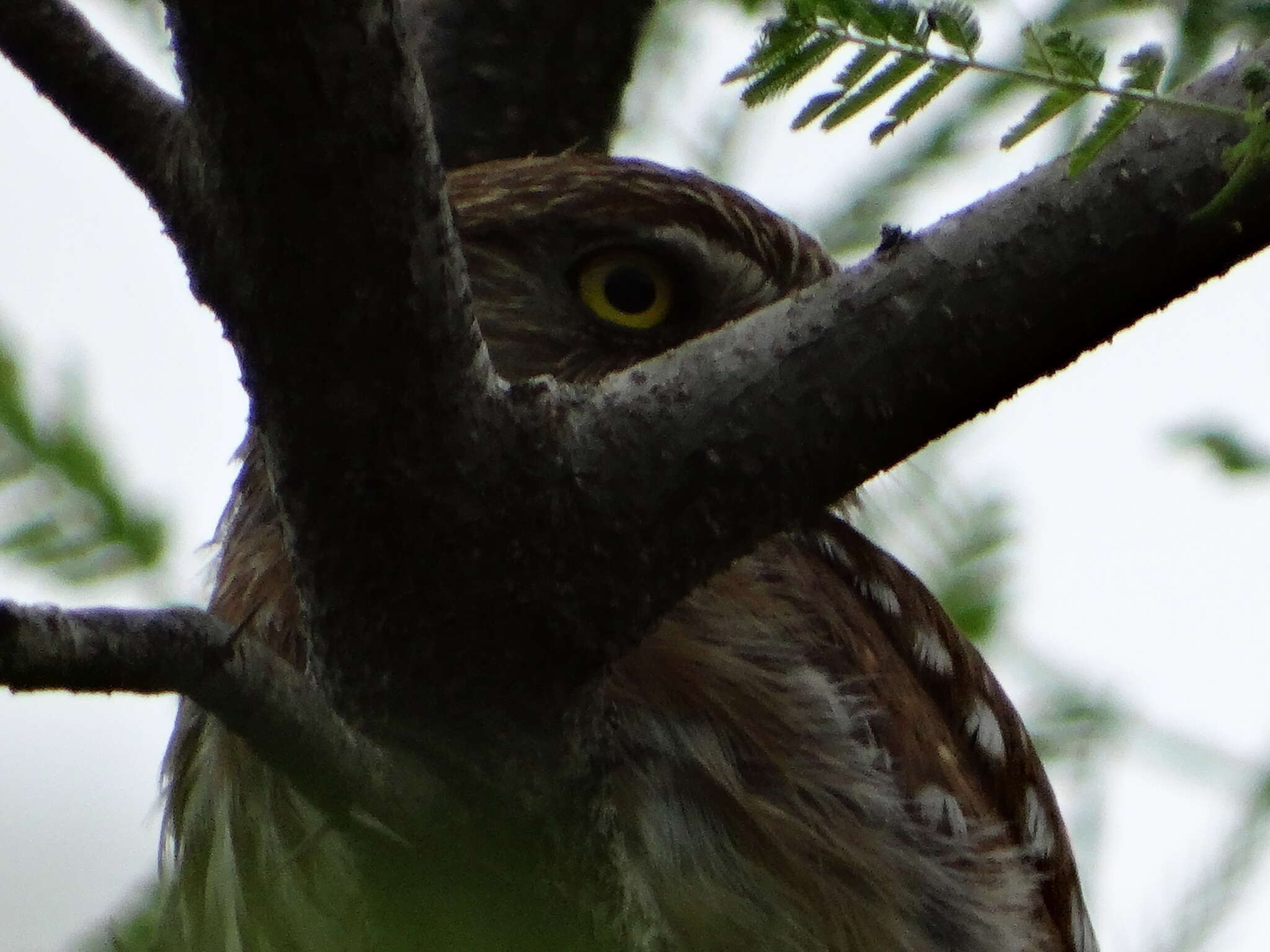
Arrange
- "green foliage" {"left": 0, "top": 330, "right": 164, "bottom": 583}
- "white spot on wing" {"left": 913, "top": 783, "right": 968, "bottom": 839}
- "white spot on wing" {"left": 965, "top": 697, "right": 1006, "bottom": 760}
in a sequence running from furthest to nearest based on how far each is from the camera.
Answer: "white spot on wing" {"left": 965, "top": 697, "right": 1006, "bottom": 760}
"white spot on wing" {"left": 913, "top": 783, "right": 968, "bottom": 839}
"green foliage" {"left": 0, "top": 330, "right": 164, "bottom": 583}

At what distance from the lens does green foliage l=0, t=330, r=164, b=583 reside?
107 inches

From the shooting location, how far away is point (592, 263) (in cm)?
384

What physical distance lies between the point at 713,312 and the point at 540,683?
1.81 meters

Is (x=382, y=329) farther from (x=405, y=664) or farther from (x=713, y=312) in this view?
(x=713, y=312)

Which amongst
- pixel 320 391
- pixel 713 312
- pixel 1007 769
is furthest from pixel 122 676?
pixel 1007 769

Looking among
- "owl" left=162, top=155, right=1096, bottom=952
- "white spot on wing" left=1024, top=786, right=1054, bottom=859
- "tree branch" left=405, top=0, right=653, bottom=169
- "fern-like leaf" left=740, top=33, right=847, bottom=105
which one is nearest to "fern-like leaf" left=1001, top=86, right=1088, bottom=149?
"fern-like leaf" left=740, top=33, right=847, bottom=105

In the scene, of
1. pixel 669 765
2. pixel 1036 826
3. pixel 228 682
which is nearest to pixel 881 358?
pixel 228 682

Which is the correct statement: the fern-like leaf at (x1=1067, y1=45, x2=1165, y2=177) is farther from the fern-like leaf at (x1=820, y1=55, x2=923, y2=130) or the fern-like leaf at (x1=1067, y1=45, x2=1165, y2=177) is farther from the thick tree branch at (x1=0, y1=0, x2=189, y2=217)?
the thick tree branch at (x1=0, y1=0, x2=189, y2=217)

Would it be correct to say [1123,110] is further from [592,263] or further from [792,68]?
[592,263]

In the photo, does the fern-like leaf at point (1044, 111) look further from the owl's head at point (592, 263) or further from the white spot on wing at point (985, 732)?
the white spot on wing at point (985, 732)

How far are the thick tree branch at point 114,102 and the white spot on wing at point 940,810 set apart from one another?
209 cm

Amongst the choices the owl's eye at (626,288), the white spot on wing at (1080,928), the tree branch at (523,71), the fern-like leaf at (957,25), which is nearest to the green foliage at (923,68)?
the fern-like leaf at (957,25)

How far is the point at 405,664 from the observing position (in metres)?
2.11

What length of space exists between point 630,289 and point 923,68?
1801mm
